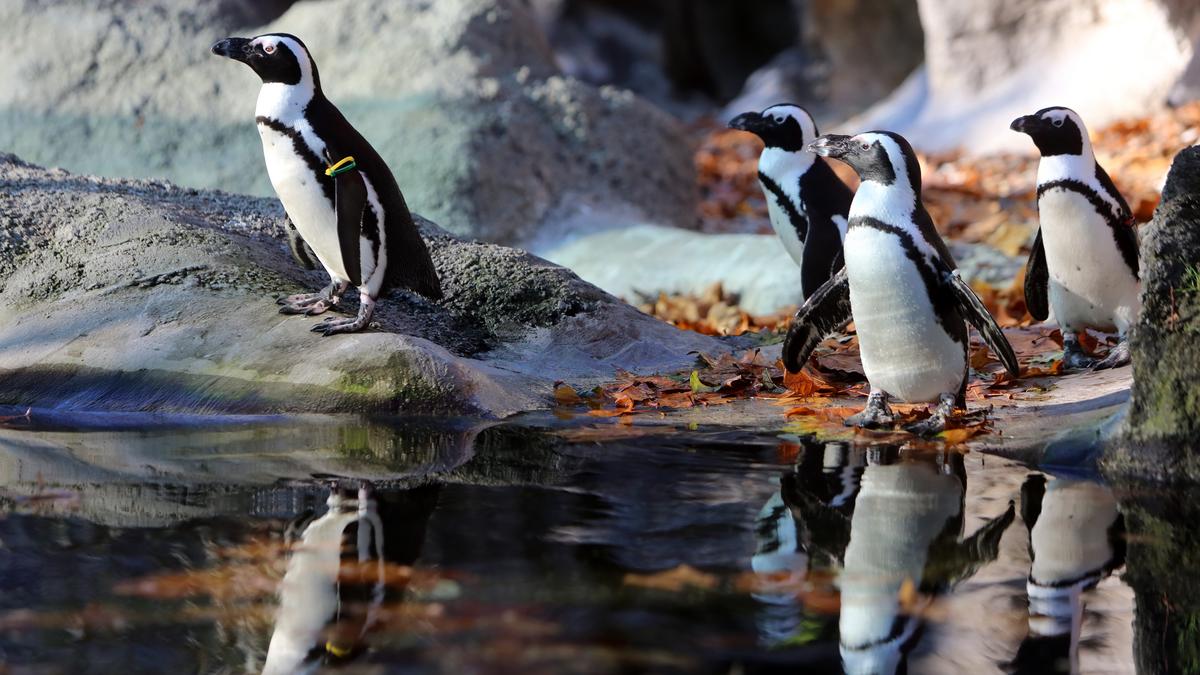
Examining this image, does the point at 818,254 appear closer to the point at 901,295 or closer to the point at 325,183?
the point at 901,295

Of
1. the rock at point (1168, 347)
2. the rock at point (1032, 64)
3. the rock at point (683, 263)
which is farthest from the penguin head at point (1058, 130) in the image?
the rock at point (1032, 64)

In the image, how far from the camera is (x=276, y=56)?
4785mm

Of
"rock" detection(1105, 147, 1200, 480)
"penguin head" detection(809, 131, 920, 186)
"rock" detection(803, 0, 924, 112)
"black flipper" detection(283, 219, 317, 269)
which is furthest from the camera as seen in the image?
"rock" detection(803, 0, 924, 112)

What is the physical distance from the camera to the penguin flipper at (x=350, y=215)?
4.68m

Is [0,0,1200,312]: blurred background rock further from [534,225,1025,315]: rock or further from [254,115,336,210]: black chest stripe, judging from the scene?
[254,115,336,210]: black chest stripe

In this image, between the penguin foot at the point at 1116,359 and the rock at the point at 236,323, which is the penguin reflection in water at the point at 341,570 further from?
the penguin foot at the point at 1116,359

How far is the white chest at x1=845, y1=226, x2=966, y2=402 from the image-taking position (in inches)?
163

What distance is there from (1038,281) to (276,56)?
3152 millimetres

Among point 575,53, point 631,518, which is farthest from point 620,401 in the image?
point 575,53

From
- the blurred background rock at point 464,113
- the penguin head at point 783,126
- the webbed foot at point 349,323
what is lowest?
the webbed foot at point 349,323

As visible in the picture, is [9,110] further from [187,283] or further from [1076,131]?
[1076,131]

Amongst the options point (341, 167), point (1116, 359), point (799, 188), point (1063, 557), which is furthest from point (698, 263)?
point (1063, 557)

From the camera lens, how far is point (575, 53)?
2044 centimetres

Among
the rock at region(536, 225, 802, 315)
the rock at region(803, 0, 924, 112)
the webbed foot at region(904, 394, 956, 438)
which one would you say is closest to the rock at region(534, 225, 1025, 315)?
the rock at region(536, 225, 802, 315)
